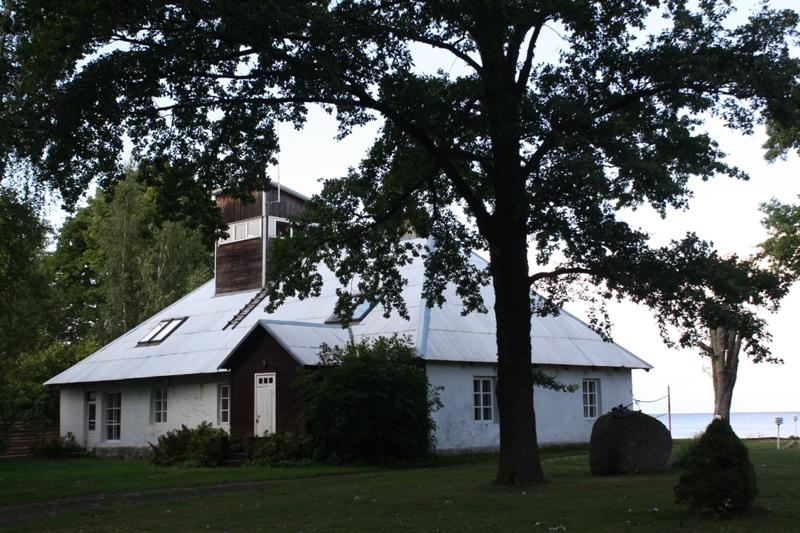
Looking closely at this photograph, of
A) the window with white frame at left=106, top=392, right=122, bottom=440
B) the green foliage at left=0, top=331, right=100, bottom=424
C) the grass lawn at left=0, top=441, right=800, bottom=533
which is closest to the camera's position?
the grass lawn at left=0, top=441, right=800, bottom=533

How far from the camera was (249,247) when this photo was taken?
32000 millimetres

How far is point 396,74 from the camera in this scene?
14.1 m

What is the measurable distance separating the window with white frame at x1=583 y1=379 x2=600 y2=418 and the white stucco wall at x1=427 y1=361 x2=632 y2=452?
4.5 inches

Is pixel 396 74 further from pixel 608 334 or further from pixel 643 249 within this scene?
pixel 608 334

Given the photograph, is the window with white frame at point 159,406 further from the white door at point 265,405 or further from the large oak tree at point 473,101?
the large oak tree at point 473,101

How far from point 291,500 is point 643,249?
744 cm

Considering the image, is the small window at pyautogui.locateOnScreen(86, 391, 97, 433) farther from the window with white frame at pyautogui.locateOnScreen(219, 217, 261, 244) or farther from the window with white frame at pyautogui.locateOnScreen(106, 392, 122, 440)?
the window with white frame at pyautogui.locateOnScreen(219, 217, 261, 244)

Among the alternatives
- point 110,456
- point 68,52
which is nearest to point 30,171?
point 68,52

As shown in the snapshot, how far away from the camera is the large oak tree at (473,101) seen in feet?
42.0

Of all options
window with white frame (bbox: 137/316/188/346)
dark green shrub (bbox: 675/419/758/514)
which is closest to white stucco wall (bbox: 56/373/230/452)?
window with white frame (bbox: 137/316/188/346)

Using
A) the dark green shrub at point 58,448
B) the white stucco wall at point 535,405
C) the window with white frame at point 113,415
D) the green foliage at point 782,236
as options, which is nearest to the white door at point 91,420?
the dark green shrub at point 58,448

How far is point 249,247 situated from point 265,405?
369 inches

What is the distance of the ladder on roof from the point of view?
2881cm

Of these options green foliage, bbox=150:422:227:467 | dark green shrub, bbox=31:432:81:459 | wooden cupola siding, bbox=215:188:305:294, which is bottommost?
dark green shrub, bbox=31:432:81:459
